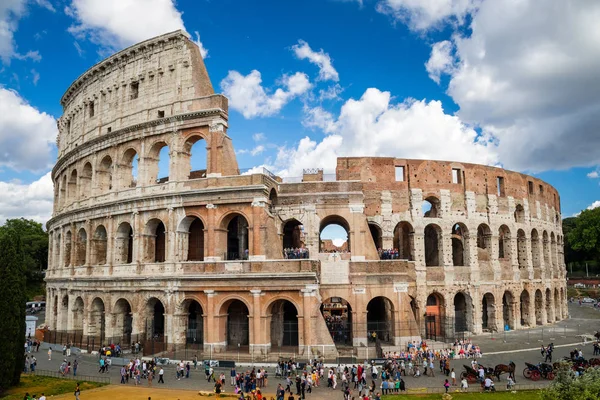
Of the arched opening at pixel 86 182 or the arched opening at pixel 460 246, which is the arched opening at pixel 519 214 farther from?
the arched opening at pixel 86 182

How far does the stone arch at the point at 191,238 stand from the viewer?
27672 millimetres

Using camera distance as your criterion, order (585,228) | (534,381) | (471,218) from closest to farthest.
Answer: (534,381), (471,218), (585,228)

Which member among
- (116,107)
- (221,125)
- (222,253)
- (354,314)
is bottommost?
(354,314)

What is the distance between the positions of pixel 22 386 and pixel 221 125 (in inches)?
678

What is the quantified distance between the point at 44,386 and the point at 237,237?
13.8 meters

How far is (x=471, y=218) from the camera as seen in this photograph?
34562mm

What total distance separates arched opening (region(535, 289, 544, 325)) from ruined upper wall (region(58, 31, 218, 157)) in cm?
3192

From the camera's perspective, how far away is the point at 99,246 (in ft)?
105

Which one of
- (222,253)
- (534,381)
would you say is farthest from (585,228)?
(222,253)

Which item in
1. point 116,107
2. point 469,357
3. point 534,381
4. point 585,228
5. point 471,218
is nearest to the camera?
point 534,381

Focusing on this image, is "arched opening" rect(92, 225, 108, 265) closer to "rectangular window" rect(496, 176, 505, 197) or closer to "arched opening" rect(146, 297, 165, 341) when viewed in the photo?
"arched opening" rect(146, 297, 165, 341)

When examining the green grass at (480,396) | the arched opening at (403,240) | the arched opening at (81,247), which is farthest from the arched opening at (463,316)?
the arched opening at (81,247)

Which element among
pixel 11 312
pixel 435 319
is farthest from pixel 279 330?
pixel 11 312

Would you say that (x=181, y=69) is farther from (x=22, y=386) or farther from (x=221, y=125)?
(x=22, y=386)
